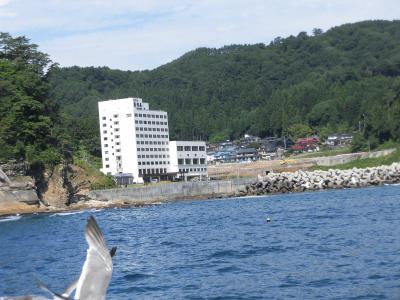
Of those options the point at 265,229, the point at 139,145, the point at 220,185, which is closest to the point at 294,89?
the point at 139,145

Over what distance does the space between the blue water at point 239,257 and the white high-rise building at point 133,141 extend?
6867cm

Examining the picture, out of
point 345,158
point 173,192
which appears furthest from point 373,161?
point 173,192

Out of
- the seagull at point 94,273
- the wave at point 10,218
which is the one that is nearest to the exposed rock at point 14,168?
the wave at point 10,218

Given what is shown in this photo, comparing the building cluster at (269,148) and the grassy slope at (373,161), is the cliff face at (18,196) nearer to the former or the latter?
the grassy slope at (373,161)

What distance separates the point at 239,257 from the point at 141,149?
91279 millimetres

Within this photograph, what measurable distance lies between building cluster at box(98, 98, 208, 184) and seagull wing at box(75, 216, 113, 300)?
104m

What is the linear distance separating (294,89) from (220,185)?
10551 centimetres

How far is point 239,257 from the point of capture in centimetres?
2742

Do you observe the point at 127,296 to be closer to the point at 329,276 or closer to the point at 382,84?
the point at 329,276

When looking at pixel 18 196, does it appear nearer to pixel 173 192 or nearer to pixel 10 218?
pixel 10 218

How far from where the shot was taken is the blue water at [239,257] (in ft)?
67.3

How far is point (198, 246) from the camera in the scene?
1273 inches

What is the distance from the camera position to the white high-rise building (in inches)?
4594

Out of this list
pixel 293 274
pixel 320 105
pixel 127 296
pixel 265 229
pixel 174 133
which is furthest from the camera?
pixel 174 133
